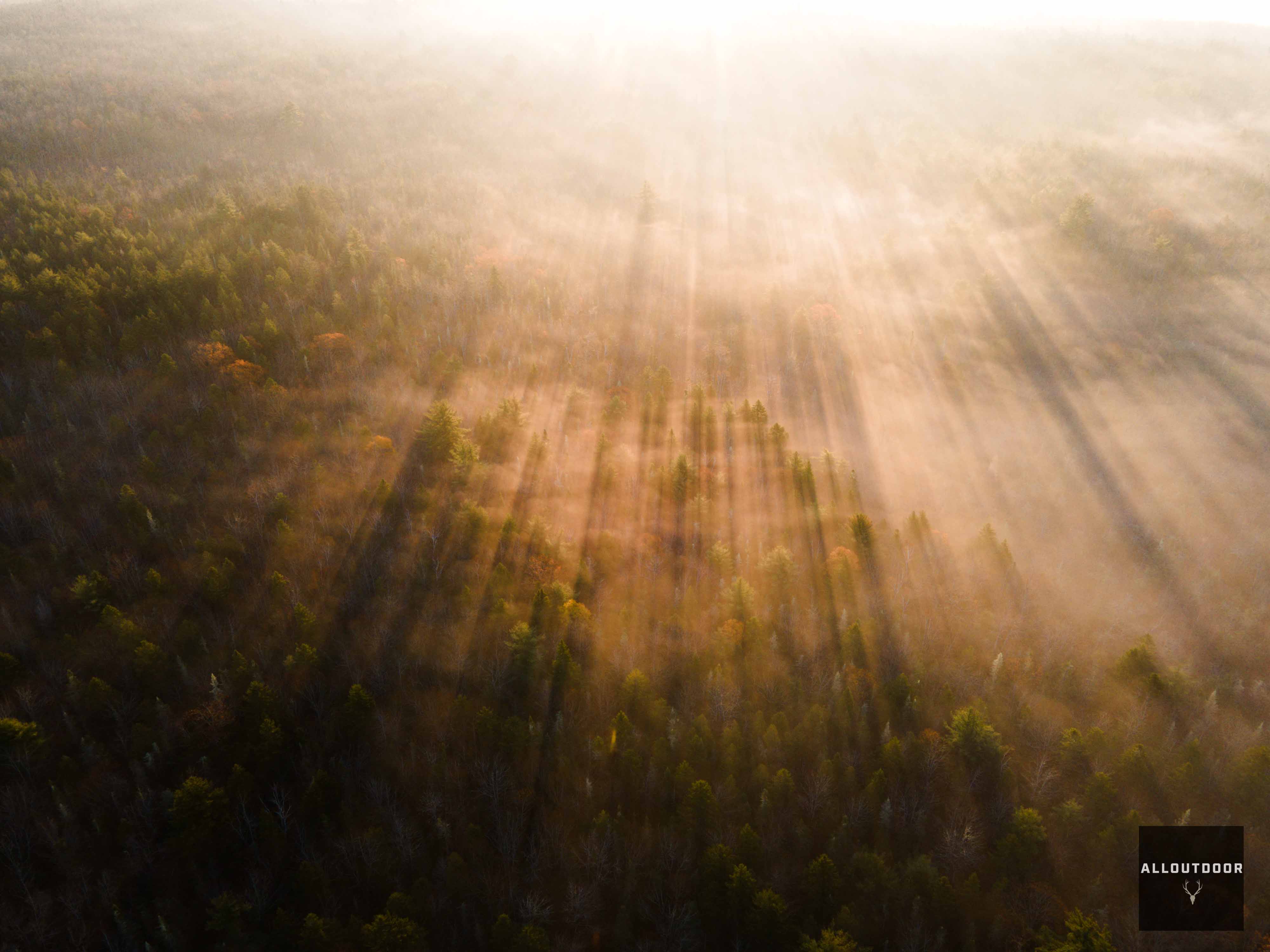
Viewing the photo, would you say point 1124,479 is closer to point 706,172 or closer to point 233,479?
point 233,479

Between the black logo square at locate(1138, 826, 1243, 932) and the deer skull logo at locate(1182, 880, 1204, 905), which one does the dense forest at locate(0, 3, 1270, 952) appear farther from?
the deer skull logo at locate(1182, 880, 1204, 905)

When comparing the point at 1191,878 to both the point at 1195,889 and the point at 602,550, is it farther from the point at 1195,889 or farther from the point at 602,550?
the point at 602,550

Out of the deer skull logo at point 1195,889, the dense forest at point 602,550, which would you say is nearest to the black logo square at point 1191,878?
the deer skull logo at point 1195,889

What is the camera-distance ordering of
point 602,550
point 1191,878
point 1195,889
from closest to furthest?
point 1195,889 → point 1191,878 → point 602,550

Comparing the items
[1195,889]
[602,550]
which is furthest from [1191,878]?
[602,550]

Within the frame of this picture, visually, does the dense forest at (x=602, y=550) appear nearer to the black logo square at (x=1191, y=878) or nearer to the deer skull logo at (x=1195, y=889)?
the black logo square at (x=1191, y=878)

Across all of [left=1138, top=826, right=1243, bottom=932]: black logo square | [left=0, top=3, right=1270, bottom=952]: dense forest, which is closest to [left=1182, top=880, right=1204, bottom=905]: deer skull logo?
[left=1138, top=826, right=1243, bottom=932]: black logo square
